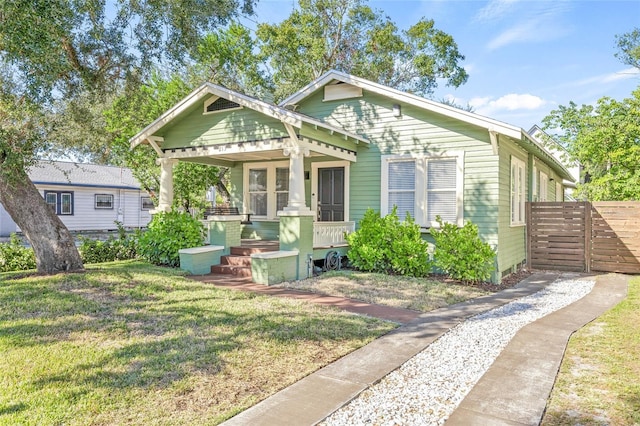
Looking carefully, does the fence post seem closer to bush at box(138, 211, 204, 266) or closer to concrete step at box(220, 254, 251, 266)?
concrete step at box(220, 254, 251, 266)

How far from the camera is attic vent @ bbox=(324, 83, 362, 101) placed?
1053 cm

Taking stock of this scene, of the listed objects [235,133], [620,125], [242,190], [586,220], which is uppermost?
[620,125]

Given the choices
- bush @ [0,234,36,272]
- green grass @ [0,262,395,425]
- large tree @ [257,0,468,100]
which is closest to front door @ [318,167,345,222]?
green grass @ [0,262,395,425]

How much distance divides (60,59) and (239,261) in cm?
495

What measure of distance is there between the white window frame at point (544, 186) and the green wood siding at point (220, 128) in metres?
A: 10.1

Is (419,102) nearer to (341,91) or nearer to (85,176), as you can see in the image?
(341,91)

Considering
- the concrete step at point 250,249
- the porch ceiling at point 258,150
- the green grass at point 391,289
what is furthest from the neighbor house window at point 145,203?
the green grass at point 391,289

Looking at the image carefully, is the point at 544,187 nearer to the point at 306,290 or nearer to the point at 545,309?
the point at 545,309

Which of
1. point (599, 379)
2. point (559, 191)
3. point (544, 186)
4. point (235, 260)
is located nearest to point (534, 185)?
point (544, 186)

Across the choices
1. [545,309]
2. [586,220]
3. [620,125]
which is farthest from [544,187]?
[545,309]

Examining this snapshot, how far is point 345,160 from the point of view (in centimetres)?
1049

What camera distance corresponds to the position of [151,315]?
5.37m

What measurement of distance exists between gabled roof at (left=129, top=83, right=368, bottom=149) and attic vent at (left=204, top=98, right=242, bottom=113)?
185mm

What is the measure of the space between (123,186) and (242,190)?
1556 centimetres
